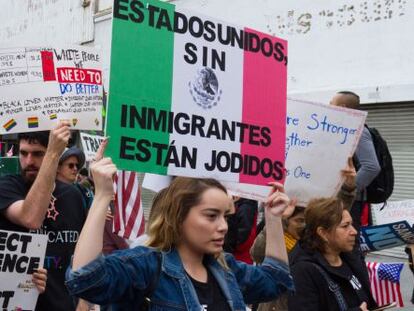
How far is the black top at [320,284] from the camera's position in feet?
10.9

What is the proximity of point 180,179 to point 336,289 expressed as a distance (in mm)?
1263

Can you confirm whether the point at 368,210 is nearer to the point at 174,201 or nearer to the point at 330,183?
the point at 330,183

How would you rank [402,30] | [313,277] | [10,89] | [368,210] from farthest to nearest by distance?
1. [402,30]
2. [368,210]
3. [10,89]
4. [313,277]

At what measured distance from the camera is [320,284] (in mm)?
3338

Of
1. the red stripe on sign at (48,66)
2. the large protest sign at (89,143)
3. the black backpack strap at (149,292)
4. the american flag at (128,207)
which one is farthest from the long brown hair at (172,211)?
the large protest sign at (89,143)

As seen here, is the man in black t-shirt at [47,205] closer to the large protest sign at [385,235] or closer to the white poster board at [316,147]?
the white poster board at [316,147]

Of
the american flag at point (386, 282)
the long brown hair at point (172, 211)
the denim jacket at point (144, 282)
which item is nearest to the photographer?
the denim jacket at point (144, 282)

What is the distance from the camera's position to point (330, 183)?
151 inches

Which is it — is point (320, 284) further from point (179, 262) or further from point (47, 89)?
point (47, 89)

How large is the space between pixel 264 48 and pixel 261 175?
0.68m

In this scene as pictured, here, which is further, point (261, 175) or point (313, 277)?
point (313, 277)

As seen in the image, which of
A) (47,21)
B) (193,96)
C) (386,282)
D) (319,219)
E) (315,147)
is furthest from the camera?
(47,21)

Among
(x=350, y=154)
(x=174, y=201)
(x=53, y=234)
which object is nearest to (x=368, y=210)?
(x=350, y=154)

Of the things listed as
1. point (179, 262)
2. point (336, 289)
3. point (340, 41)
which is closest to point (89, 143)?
point (336, 289)
